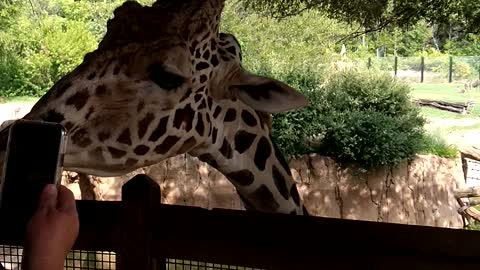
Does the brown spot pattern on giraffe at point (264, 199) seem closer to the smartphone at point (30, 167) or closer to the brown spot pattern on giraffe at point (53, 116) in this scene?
the brown spot pattern on giraffe at point (53, 116)

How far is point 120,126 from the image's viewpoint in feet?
4.25

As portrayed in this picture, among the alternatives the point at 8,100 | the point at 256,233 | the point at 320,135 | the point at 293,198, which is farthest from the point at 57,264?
the point at 8,100

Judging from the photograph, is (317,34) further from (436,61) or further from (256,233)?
(256,233)

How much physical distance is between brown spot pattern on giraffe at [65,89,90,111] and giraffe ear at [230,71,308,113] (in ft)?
1.17

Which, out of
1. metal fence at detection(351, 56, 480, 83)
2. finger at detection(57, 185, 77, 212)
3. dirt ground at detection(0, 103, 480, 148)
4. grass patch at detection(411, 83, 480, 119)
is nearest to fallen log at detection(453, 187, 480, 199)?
dirt ground at detection(0, 103, 480, 148)

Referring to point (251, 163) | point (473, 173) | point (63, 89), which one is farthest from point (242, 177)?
point (473, 173)

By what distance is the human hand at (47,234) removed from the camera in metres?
0.59

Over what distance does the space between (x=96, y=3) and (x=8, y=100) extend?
85.6 inches

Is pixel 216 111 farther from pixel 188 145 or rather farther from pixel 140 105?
pixel 140 105

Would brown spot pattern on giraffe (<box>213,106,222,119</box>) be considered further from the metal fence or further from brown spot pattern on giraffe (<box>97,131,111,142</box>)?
the metal fence

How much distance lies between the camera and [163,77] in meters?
1.31

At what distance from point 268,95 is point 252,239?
36 cm

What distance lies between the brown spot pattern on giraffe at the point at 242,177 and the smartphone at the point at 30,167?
36.2 inches

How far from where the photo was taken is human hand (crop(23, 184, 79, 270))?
1.93 feet
